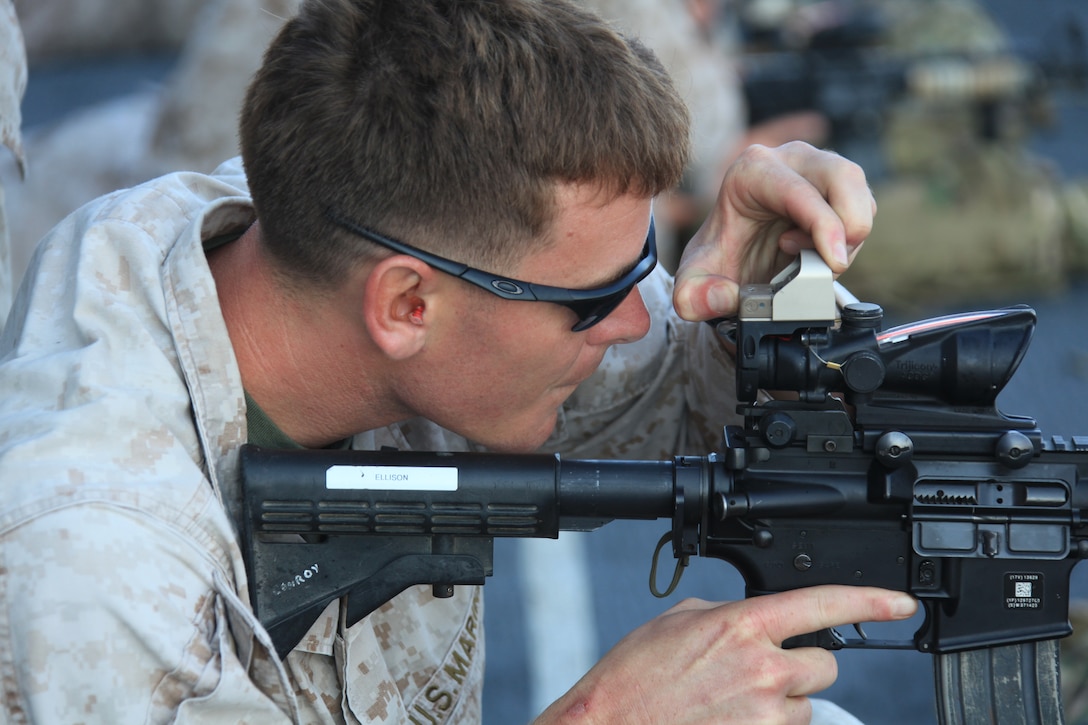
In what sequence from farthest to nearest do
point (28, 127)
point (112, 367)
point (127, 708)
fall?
1. point (28, 127)
2. point (112, 367)
3. point (127, 708)

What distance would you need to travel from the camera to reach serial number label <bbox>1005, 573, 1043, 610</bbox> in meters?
2.01

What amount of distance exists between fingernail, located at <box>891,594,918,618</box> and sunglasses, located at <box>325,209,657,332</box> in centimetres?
68

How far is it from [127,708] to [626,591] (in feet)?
9.60

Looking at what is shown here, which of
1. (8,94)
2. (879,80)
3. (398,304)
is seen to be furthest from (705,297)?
(879,80)

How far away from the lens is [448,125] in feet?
6.05

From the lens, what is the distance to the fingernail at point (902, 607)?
78.1 inches

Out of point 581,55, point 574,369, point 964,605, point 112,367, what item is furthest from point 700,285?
point 112,367

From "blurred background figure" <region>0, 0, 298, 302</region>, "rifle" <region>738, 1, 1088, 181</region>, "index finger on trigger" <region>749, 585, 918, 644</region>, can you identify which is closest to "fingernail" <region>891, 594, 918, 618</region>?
"index finger on trigger" <region>749, 585, 918, 644</region>

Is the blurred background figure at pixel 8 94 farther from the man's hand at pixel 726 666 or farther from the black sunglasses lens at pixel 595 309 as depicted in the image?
the man's hand at pixel 726 666

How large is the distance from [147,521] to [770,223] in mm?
1294

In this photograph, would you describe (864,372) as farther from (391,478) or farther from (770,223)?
(391,478)

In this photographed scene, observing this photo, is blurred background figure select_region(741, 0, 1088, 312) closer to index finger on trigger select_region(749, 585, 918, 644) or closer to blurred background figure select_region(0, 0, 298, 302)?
blurred background figure select_region(0, 0, 298, 302)

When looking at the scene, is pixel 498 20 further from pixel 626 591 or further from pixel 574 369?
pixel 626 591

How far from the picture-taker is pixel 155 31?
29.5 ft
